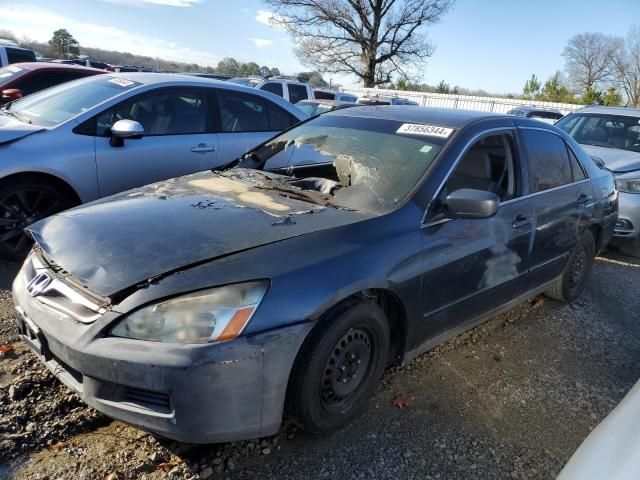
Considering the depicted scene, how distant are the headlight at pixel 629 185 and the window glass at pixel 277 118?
4099 mm

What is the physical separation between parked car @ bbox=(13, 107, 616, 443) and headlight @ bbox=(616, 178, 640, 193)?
3.03m

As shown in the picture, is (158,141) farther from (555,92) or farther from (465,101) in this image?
(555,92)

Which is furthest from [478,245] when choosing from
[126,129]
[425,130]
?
[126,129]

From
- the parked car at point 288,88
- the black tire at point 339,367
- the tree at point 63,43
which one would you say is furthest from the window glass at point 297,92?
the tree at point 63,43

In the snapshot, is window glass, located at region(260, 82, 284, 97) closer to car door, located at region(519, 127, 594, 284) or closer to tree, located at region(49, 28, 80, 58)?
car door, located at region(519, 127, 594, 284)

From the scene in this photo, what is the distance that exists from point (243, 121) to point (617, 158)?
4886 mm

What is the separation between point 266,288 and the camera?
205 cm

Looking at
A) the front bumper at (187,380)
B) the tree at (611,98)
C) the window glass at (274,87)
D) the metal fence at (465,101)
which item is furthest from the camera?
the tree at (611,98)

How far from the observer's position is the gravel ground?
2244 millimetres

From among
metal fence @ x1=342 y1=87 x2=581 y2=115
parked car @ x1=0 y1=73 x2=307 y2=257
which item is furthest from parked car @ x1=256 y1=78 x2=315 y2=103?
metal fence @ x1=342 y1=87 x2=581 y2=115

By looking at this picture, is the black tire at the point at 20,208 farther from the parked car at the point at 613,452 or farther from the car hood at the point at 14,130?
the parked car at the point at 613,452

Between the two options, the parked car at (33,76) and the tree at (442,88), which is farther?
the tree at (442,88)

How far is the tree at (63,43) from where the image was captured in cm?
4956

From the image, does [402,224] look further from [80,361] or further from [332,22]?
[332,22]
